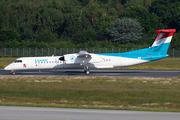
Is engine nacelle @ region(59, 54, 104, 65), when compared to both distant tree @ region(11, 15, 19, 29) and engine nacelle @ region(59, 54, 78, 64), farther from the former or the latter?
distant tree @ region(11, 15, 19, 29)

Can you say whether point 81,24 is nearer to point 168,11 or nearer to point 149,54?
point 168,11

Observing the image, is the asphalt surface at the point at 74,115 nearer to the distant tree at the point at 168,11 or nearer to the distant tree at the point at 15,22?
the distant tree at the point at 168,11

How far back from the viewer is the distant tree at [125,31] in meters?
76.7

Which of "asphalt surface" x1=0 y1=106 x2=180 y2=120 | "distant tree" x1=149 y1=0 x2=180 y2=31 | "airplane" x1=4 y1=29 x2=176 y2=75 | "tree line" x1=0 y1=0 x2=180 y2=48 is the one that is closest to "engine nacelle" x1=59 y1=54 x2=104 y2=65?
"airplane" x1=4 y1=29 x2=176 y2=75

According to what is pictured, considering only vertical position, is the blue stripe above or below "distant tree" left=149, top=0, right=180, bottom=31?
below

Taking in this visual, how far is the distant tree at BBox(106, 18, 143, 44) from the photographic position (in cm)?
7669

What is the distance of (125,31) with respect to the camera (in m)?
77.4

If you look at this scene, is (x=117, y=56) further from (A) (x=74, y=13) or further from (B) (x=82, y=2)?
(B) (x=82, y=2)

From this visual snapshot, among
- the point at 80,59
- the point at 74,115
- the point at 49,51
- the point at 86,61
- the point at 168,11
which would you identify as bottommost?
the point at 74,115

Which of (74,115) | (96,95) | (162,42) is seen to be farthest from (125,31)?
(74,115)

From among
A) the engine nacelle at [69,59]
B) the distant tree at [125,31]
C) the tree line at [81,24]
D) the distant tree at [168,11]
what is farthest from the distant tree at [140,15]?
the engine nacelle at [69,59]

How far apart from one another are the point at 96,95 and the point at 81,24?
2796 inches

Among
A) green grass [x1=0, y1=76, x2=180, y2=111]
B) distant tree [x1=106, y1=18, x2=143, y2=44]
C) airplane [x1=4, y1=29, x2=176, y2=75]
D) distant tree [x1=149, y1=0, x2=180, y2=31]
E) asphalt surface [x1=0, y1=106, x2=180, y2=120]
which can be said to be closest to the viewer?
asphalt surface [x1=0, y1=106, x2=180, y2=120]

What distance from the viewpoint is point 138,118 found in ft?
37.3
